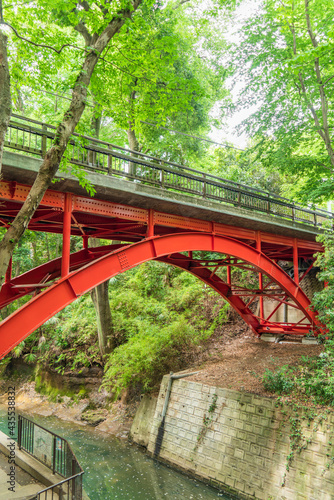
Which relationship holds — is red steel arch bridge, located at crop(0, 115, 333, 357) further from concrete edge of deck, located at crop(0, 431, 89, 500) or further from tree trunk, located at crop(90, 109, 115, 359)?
tree trunk, located at crop(90, 109, 115, 359)

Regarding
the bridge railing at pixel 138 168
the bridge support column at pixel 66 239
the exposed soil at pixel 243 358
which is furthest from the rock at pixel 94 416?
the bridge railing at pixel 138 168

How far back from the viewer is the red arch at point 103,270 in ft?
20.1

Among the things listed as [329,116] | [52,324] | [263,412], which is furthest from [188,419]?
[329,116]

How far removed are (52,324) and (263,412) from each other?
13032 millimetres

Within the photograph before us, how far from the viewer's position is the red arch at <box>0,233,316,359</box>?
6.14 metres

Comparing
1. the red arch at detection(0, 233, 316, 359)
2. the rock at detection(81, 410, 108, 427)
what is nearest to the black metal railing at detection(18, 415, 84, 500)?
the red arch at detection(0, 233, 316, 359)

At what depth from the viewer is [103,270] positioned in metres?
7.66

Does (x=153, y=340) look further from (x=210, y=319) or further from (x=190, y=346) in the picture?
(x=210, y=319)

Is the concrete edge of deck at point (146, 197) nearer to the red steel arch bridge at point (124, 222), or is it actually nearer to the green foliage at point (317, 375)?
the red steel arch bridge at point (124, 222)

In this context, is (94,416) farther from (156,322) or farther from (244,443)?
(244,443)

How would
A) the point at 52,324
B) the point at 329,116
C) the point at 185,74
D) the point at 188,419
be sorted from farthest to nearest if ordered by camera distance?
1. the point at 52,324
2. the point at 185,74
3. the point at 329,116
4. the point at 188,419

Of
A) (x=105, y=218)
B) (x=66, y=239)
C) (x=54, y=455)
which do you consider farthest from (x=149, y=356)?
(x=66, y=239)

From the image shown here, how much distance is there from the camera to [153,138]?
15648 mm

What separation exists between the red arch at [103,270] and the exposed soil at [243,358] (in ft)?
9.86
